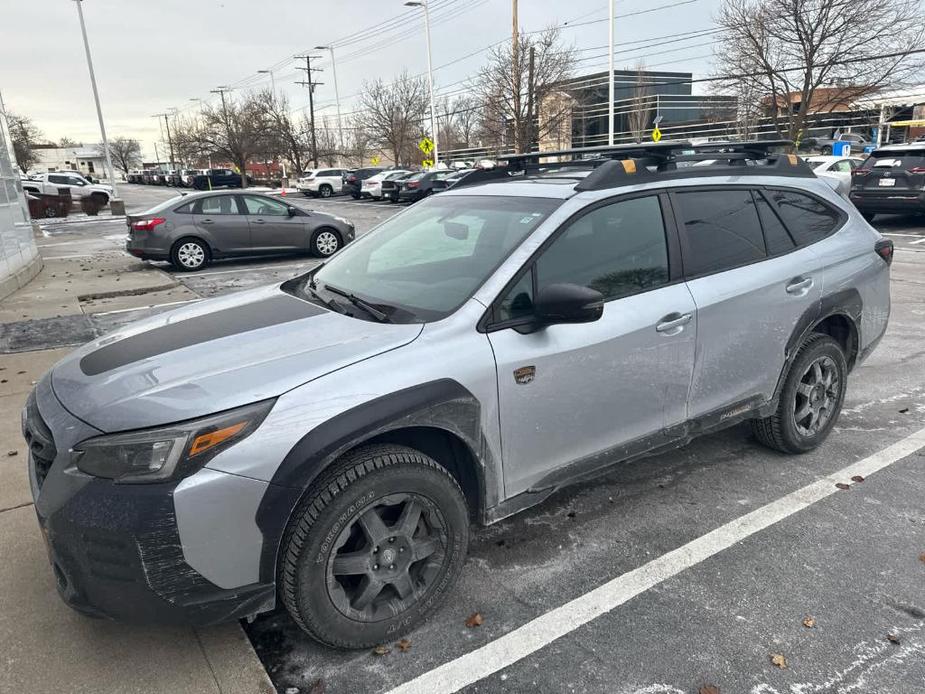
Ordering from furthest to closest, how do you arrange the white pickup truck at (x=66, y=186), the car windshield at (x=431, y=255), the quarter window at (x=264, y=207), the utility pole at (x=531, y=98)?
the white pickup truck at (x=66, y=186)
the utility pole at (x=531, y=98)
the quarter window at (x=264, y=207)
the car windshield at (x=431, y=255)

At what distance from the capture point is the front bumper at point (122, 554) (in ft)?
6.86

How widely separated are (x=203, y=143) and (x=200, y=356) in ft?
205

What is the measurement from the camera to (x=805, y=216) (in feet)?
13.0

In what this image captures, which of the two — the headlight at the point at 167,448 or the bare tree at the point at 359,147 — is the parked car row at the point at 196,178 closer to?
the bare tree at the point at 359,147

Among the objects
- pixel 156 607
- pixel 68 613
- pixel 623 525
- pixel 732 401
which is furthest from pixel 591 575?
pixel 68 613

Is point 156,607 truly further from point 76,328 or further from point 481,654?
point 76,328

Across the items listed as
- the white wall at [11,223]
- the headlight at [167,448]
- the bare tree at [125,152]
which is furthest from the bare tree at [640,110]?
the bare tree at [125,152]

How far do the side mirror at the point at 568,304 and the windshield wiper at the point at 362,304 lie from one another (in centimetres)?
65

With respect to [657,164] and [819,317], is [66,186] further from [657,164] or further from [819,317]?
[819,317]

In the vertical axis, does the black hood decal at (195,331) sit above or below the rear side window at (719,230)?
below

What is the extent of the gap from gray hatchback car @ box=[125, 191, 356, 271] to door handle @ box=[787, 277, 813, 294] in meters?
11.0

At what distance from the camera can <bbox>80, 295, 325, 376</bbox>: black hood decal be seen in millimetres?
2730

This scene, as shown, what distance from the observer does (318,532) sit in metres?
2.29

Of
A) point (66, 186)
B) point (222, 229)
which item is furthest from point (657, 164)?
point (66, 186)
